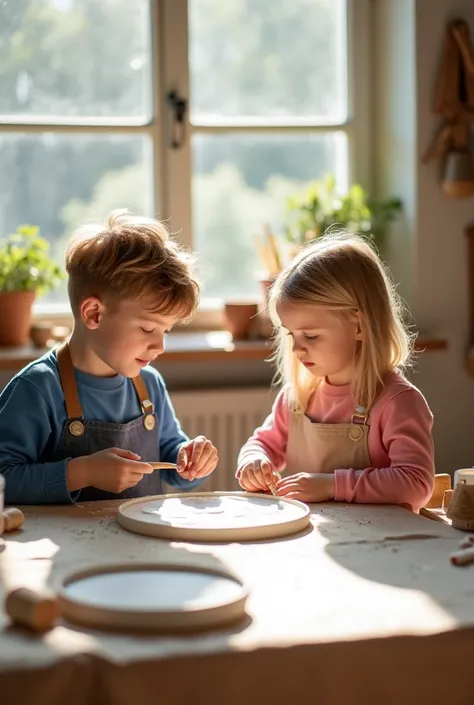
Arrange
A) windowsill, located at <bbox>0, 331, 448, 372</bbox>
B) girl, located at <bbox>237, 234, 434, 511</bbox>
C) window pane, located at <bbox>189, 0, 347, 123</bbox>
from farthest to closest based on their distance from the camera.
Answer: window pane, located at <bbox>189, 0, 347, 123</bbox> → windowsill, located at <bbox>0, 331, 448, 372</bbox> → girl, located at <bbox>237, 234, 434, 511</bbox>

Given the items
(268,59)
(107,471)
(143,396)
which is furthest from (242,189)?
(107,471)

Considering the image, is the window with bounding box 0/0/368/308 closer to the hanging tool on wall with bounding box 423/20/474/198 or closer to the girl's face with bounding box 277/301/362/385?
the hanging tool on wall with bounding box 423/20/474/198

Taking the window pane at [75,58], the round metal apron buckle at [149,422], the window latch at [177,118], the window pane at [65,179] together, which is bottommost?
the round metal apron buckle at [149,422]

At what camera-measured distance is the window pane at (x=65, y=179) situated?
3.38 m

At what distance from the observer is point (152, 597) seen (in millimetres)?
1195

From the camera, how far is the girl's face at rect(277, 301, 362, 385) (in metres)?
1.98

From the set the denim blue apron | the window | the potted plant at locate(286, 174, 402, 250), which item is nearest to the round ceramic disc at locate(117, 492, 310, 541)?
the denim blue apron

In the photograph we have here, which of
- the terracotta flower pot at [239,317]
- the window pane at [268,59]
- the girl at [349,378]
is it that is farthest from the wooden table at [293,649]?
the window pane at [268,59]

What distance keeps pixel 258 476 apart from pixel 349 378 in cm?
28

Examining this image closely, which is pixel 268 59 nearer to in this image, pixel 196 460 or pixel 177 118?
pixel 177 118

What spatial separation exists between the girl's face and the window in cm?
155

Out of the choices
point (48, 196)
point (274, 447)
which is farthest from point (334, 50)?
point (274, 447)

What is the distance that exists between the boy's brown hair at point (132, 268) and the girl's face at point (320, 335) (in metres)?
0.19

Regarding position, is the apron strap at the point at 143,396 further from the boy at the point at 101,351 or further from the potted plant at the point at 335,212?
the potted plant at the point at 335,212
